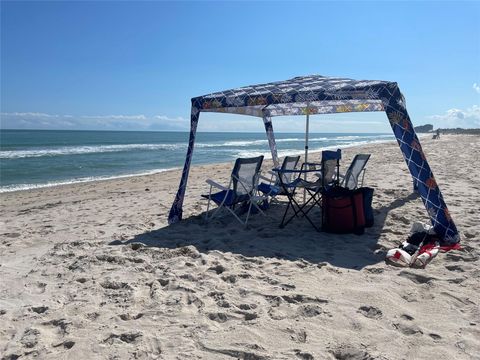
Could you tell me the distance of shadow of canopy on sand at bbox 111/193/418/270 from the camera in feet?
Answer: 12.4

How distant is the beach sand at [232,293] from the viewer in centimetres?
226

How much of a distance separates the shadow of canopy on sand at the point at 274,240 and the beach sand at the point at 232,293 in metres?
0.02

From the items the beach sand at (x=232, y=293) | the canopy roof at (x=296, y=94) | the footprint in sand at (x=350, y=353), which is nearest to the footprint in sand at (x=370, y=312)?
the beach sand at (x=232, y=293)

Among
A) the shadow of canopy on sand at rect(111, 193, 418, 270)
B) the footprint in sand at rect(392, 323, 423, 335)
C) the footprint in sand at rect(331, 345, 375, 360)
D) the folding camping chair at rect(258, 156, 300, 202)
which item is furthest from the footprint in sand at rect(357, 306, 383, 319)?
the folding camping chair at rect(258, 156, 300, 202)

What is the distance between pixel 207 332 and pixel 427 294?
1.61m

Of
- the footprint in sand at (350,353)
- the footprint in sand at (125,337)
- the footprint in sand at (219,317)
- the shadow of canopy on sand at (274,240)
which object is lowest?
the footprint in sand at (125,337)

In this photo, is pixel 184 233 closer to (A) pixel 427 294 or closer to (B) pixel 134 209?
(B) pixel 134 209

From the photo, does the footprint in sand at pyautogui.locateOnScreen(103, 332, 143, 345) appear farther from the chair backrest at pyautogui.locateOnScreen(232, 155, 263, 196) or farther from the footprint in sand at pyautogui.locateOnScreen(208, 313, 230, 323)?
the chair backrest at pyautogui.locateOnScreen(232, 155, 263, 196)

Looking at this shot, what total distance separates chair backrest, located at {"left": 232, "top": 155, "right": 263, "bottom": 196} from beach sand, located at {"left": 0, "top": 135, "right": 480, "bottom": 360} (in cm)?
45

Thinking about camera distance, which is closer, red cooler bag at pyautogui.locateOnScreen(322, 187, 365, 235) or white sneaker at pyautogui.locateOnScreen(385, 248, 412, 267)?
white sneaker at pyautogui.locateOnScreen(385, 248, 412, 267)

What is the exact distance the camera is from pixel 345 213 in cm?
443

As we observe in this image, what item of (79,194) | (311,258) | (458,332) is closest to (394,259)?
(311,258)

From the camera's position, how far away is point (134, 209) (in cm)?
634

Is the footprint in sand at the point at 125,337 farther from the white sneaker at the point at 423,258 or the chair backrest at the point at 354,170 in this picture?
the chair backrest at the point at 354,170
